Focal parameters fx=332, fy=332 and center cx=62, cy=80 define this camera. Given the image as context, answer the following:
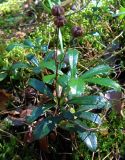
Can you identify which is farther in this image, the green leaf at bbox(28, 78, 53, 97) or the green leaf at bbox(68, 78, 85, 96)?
the green leaf at bbox(28, 78, 53, 97)

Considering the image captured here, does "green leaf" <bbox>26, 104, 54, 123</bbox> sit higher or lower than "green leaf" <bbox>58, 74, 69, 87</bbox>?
lower

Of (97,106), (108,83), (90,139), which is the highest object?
(108,83)

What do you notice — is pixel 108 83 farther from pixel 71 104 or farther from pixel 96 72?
pixel 71 104

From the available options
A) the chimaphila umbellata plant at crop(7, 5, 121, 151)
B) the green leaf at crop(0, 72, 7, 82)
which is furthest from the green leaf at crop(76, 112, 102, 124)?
the green leaf at crop(0, 72, 7, 82)

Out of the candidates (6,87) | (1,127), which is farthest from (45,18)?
(1,127)

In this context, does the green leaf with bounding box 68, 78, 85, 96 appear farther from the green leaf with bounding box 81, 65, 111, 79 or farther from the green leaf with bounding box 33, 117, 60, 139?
the green leaf with bounding box 33, 117, 60, 139

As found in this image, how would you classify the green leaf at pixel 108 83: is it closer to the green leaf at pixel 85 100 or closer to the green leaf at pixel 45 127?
the green leaf at pixel 85 100

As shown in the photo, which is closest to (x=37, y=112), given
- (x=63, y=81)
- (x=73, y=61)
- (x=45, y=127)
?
(x=45, y=127)
